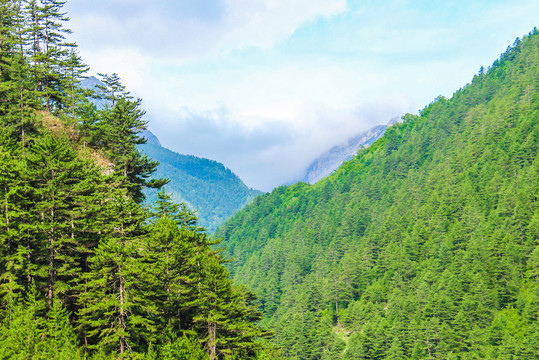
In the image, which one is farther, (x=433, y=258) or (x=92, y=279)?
(x=433, y=258)

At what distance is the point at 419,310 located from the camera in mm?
91625

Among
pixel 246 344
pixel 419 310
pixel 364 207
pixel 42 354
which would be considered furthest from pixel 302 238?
pixel 42 354

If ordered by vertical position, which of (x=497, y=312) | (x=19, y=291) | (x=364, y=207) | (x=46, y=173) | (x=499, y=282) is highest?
(x=364, y=207)

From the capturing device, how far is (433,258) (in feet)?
351

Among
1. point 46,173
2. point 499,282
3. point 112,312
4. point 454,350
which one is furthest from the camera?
point 499,282

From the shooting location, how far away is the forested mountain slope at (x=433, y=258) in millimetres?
81625

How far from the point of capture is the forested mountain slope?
81.6 meters

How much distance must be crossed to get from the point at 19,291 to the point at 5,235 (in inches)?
161

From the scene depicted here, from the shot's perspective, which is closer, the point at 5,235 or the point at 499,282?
the point at 5,235

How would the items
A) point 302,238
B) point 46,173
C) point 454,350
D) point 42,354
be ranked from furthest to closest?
point 302,238, point 454,350, point 46,173, point 42,354

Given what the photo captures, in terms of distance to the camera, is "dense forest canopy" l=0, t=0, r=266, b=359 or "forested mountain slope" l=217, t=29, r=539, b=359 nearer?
"dense forest canopy" l=0, t=0, r=266, b=359

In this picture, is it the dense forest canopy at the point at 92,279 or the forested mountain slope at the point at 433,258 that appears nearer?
the dense forest canopy at the point at 92,279

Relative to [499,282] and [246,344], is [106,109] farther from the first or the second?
[499,282]

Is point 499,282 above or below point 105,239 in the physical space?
below
